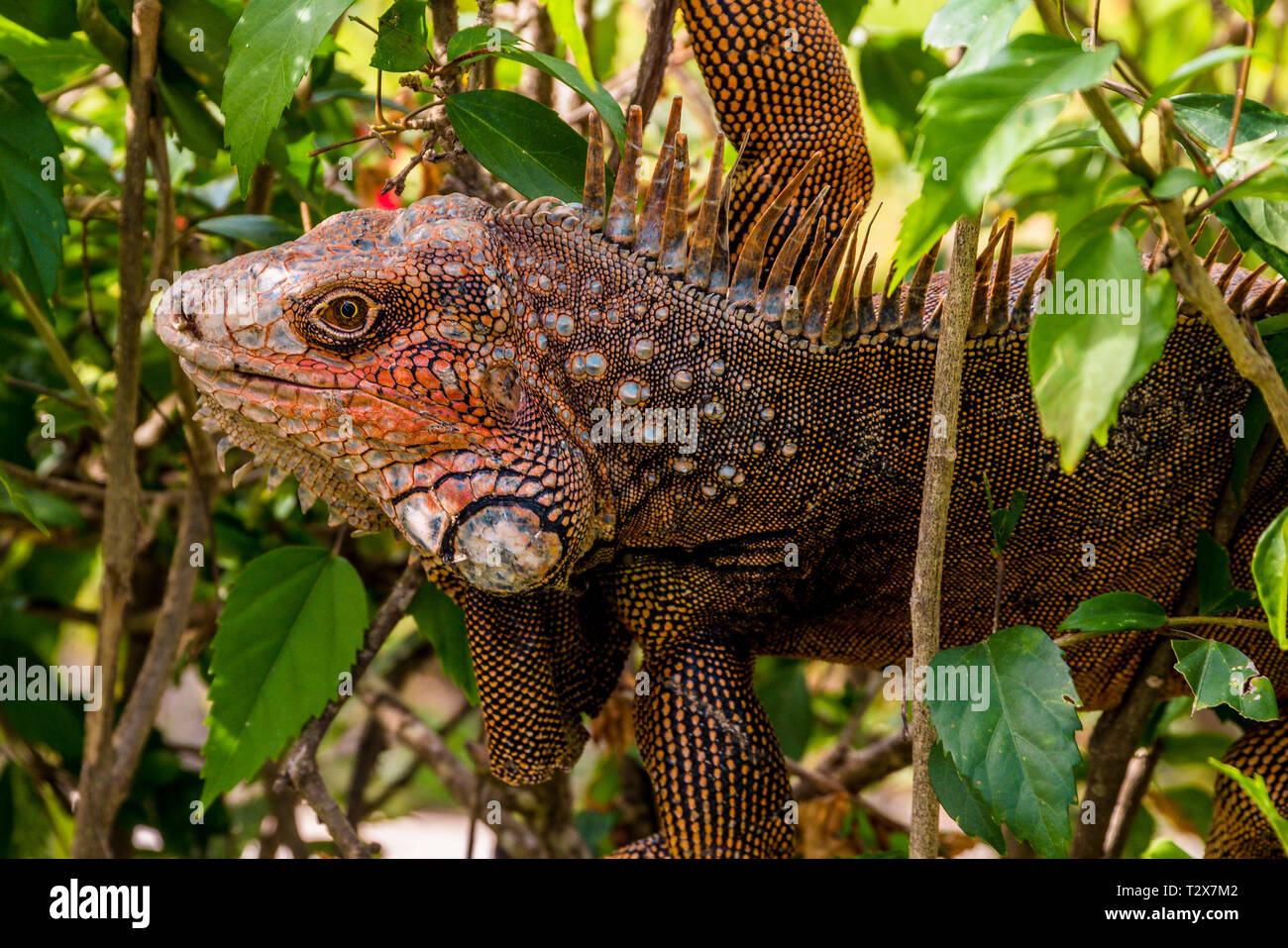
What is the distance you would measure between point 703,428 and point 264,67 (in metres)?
1.04

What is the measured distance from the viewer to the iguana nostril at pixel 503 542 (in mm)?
2213

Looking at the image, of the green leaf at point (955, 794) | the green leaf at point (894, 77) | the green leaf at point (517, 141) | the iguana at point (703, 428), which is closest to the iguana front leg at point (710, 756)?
the iguana at point (703, 428)

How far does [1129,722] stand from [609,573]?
4.13 feet

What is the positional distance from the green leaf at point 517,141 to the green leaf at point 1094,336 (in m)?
1.21

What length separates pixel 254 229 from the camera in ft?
9.82

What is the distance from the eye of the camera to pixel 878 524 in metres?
2.51

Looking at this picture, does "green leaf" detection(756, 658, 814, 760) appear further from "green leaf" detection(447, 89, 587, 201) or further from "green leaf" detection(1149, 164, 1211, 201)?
"green leaf" detection(1149, 164, 1211, 201)

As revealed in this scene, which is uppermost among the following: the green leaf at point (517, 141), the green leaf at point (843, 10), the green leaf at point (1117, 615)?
the green leaf at point (843, 10)

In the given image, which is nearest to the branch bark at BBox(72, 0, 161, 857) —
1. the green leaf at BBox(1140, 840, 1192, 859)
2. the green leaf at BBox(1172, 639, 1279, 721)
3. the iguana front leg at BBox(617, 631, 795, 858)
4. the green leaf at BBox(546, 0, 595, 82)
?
the green leaf at BBox(546, 0, 595, 82)

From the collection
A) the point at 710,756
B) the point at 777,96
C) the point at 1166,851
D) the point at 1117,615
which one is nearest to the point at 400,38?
the point at 777,96

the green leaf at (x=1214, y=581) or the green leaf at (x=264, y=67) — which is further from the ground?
the green leaf at (x=264, y=67)

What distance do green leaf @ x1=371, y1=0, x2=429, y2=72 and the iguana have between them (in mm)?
284

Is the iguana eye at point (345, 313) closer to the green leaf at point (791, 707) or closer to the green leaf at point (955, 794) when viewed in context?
the green leaf at point (955, 794)
